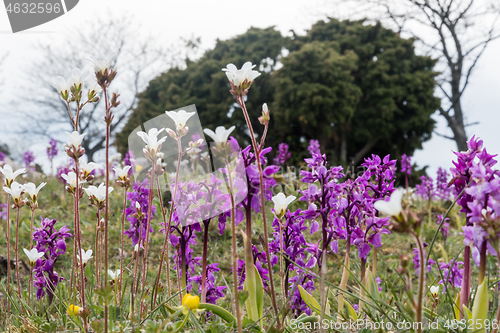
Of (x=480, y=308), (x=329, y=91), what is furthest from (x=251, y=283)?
(x=329, y=91)

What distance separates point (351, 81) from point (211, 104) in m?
7.08

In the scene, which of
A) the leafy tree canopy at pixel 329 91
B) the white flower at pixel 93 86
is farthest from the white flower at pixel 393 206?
the leafy tree canopy at pixel 329 91

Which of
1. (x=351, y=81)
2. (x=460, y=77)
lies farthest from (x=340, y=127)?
(x=460, y=77)

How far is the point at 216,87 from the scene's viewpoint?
61.6 ft

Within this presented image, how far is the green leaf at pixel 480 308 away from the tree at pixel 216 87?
16.8m

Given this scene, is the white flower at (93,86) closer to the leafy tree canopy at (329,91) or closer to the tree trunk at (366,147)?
the leafy tree canopy at (329,91)

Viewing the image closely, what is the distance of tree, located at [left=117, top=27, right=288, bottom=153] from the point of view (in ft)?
61.2

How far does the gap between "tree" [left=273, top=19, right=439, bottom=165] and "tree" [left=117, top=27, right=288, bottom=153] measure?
4.99ft

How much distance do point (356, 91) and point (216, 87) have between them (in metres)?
7.03

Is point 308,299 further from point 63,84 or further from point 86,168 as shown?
point 63,84

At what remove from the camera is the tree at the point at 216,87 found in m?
18.7

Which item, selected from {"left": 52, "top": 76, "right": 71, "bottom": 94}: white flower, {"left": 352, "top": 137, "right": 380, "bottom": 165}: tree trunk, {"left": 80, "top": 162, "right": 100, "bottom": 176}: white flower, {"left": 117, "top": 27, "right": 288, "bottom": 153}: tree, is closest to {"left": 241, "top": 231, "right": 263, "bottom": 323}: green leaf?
{"left": 80, "top": 162, "right": 100, "bottom": 176}: white flower

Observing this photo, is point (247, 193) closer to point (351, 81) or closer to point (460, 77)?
point (351, 81)

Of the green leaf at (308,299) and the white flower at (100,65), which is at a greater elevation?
the white flower at (100,65)
